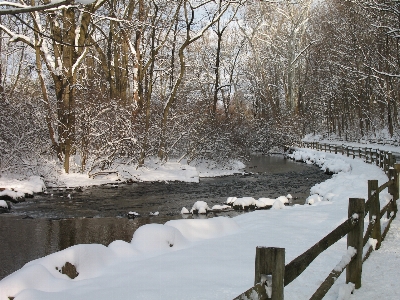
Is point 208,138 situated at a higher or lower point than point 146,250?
higher

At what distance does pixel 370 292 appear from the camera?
5.34 metres

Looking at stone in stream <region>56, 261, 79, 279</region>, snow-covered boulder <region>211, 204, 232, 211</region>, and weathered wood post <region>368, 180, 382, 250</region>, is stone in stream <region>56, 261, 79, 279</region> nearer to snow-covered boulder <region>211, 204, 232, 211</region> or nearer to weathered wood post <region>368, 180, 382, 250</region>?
weathered wood post <region>368, 180, 382, 250</region>

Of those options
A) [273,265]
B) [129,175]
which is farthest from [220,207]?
[273,265]

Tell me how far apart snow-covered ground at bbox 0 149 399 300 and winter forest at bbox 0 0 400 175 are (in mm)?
3211

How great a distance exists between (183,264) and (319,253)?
10.2 feet

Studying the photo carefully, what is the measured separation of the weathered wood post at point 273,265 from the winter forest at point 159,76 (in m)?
2.94

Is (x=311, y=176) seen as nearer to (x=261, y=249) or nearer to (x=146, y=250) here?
(x=146, y=250)

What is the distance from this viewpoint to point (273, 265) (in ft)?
9.59

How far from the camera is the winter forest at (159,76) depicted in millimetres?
20781

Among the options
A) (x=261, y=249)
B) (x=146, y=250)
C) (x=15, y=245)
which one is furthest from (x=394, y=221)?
(x=15, y=245)

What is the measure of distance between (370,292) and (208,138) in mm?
23998

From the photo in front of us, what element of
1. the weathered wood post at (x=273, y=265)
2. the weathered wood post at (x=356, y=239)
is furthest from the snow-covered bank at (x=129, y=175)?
the weathered wood post at (x=273, y=265)

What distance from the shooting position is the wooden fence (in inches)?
115

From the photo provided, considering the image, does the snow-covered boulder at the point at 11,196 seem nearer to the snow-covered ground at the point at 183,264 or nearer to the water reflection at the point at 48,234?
the water reflection at the point at 48,234
